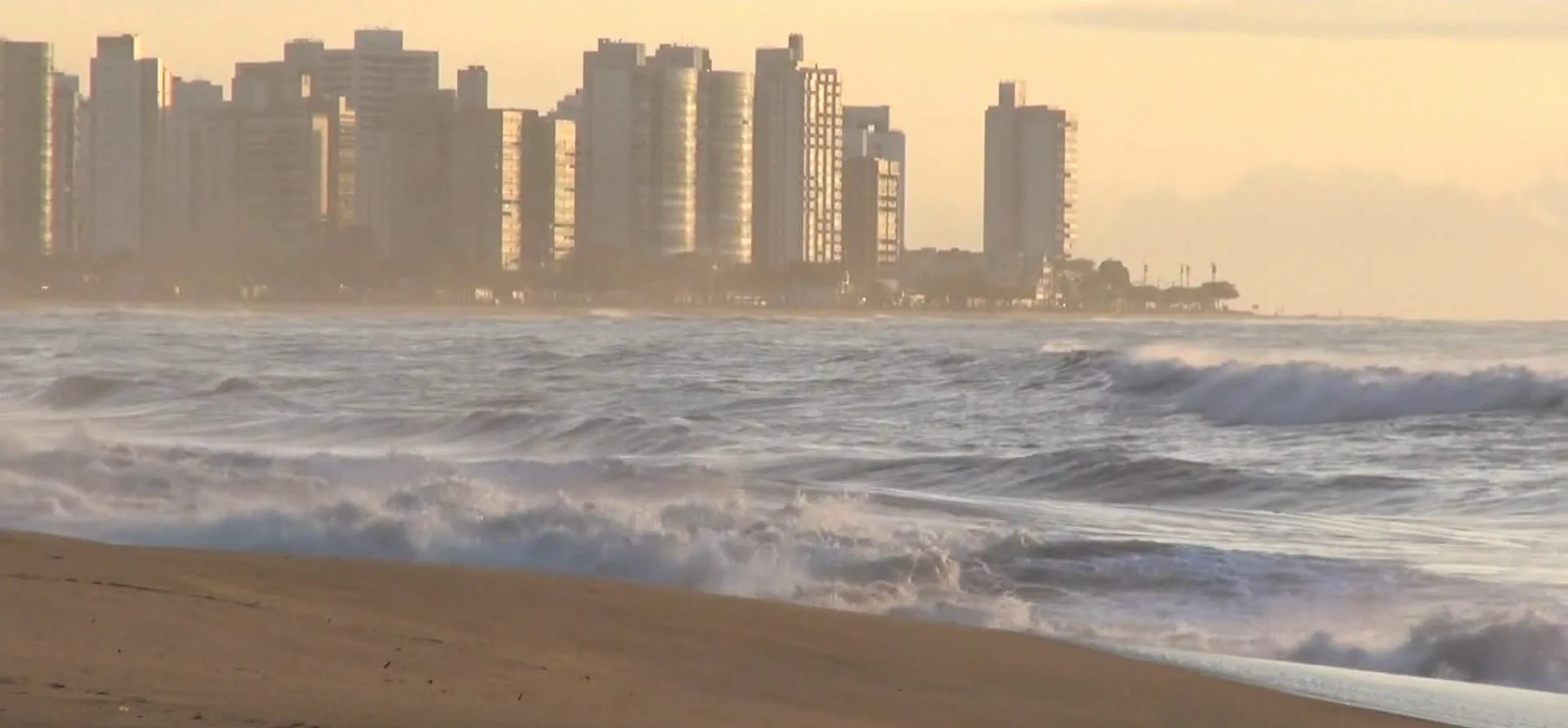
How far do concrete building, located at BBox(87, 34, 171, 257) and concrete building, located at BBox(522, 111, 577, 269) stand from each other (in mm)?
26177

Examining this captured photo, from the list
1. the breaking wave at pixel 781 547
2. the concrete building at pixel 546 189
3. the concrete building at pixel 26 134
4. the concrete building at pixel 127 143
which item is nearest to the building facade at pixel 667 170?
the concrete building at pixel 546 189

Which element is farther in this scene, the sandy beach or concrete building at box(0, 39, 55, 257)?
concrete building at box(0, 39, 55, 257)

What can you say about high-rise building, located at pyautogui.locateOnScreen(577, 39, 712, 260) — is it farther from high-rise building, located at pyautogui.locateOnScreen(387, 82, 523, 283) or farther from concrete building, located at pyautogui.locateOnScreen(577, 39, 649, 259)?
high-rise building, located at pyautogui.locateOnScreen(387, 82, 523, 283)

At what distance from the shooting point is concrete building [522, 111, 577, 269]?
534 feet

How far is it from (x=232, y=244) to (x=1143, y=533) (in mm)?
151250

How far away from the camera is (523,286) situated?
155 metres

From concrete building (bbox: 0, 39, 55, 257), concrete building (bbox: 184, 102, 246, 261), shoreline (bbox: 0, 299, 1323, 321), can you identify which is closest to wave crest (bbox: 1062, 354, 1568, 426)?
shoreline (bbox: 0, 299, 1323, 321)

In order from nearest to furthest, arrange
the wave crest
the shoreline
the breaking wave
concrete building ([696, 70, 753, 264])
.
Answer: the breaking wave, the wave crest, the shoreline, concrete building ([696, 70, 753, 264])

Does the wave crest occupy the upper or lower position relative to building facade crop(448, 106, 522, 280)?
lower

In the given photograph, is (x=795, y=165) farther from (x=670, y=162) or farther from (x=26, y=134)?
(x=26, y=134)

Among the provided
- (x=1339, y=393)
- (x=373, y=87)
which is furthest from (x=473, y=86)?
(x=1339, y=393)

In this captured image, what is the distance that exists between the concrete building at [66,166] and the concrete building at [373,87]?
62.3ft

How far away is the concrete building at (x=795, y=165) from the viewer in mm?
176625

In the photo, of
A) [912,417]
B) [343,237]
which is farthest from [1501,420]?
[343,237]
